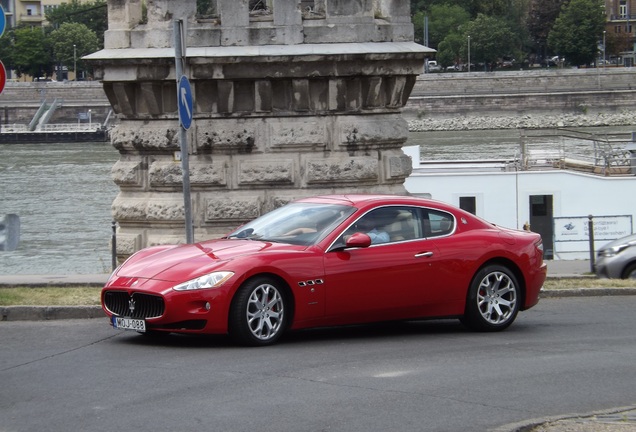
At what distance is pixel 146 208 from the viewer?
15.4 metres

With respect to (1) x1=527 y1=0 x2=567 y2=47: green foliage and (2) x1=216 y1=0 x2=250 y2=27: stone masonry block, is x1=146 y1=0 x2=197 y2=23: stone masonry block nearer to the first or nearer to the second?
(2) x1=216 y1=0 x2=250 y2=27: stone masonry block

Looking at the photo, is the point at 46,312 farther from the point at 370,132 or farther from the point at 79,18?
the point at 79,18

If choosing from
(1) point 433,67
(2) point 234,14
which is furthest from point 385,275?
(1) point 433,67

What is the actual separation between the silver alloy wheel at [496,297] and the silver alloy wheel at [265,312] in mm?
2005

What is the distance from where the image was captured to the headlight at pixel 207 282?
993 centimetres

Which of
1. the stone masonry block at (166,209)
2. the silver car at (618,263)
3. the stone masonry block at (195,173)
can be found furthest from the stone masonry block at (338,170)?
the silver car at (618,263)

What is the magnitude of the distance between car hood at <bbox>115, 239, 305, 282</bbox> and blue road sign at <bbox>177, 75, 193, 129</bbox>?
2.52 meters

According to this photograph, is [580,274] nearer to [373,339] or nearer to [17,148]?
[373,339]

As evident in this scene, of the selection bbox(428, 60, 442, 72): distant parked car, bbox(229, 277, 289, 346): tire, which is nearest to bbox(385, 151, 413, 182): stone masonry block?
bbox(229, 277, 289, 346): tire

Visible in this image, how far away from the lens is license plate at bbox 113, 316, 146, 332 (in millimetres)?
10116

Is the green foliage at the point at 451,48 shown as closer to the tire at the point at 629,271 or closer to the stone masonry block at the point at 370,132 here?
the tire at the point at 629,271

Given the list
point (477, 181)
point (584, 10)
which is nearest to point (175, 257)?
point (477, 181)

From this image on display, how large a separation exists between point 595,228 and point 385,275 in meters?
15.2

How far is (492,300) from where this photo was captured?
11375 mm
